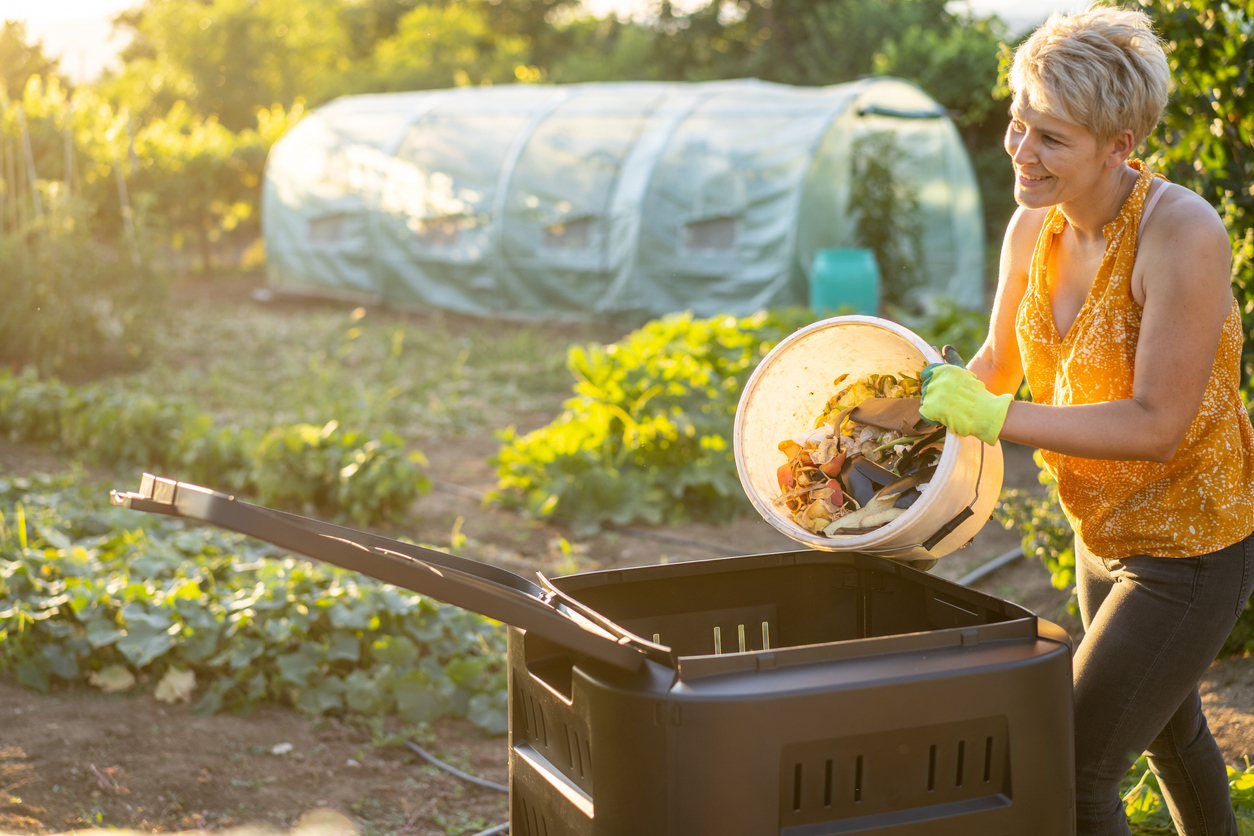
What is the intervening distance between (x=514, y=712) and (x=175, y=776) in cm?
151

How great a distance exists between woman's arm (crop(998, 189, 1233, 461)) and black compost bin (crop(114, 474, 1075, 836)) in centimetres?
25

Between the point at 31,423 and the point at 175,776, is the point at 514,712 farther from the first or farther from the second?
the point at 31,423

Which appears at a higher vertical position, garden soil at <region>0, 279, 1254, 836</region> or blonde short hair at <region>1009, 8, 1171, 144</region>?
blonde short hair at <region>1009, 8, 1171, 144</region>

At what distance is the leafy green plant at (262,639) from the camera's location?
3088mm

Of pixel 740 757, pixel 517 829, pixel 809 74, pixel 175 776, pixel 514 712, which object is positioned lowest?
pixel 175 776

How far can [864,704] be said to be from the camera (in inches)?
49.1

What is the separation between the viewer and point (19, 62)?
17328mm

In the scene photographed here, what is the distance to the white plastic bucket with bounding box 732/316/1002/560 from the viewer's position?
1.50m

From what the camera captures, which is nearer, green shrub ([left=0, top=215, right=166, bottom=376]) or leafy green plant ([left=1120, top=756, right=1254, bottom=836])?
leafy green plant ([left=1120, top=756, right=1254, bottom=836])

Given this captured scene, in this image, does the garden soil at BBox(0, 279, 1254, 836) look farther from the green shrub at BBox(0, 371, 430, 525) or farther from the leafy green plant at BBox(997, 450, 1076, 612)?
the green shrub at BBox(0, 371, 430, 525)

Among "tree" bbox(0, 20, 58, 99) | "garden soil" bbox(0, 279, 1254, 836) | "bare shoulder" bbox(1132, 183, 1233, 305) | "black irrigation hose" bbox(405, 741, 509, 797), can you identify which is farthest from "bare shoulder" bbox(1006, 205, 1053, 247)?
"tree" bbox(0, 20, 58, 99)

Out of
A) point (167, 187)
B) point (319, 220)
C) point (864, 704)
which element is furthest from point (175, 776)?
point (167, 187)

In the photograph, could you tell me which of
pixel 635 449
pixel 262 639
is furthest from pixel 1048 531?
pixel 635 449

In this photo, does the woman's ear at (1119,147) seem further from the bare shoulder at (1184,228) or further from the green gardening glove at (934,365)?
the green gardening glove at (934,365)
